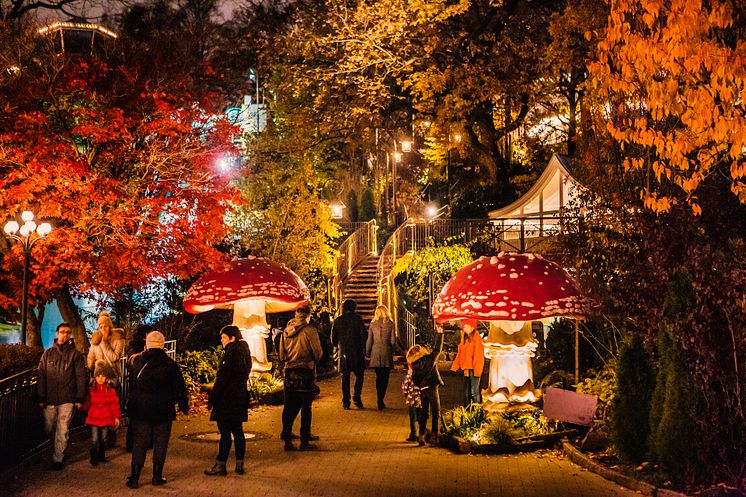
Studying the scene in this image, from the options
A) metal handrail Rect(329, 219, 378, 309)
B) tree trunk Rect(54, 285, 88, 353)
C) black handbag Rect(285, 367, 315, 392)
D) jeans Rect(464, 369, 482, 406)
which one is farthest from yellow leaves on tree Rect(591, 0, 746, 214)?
metal handrail Rect(329, 219, 378, 309)

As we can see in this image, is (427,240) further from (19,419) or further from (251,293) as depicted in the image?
(19,419)

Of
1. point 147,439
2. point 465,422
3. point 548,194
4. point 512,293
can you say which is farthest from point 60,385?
point 548,194

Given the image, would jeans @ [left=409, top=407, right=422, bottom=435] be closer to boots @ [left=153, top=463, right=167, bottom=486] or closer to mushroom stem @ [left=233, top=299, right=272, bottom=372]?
boots @ [left=153, top=463, right=167, bottom=486]

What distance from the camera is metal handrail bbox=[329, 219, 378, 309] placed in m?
31.3

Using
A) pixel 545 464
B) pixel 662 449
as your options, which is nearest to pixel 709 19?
pixel 662 449

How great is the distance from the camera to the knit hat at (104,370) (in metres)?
11.7

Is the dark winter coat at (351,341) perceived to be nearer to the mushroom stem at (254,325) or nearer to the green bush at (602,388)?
the mushroom stem at (254,325)

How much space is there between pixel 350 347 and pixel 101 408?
6.82 meters

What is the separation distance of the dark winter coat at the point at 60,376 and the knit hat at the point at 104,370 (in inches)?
14.9

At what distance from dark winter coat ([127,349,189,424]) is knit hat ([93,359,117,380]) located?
1.41m

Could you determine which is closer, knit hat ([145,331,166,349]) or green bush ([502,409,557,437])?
knit hat ([145,331,166,349])

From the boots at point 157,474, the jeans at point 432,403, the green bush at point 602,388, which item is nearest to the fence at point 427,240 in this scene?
the green bush at point 602,388

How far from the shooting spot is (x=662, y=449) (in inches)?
406

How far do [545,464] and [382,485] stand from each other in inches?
106
